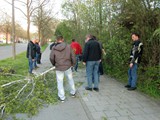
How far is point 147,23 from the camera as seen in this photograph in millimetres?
7168

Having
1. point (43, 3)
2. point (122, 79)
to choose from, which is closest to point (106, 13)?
point (122, 79)

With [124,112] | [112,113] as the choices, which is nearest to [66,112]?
[112,113]

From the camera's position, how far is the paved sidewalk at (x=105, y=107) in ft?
15.7

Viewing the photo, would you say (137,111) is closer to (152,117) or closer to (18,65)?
(152,117)

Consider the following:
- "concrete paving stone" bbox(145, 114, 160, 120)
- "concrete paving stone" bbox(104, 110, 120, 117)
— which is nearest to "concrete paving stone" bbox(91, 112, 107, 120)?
"concrete paving stone" bbox(104, 110, 120, 117)

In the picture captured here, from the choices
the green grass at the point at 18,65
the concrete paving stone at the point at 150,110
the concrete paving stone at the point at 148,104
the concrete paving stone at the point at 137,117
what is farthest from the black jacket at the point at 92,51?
the green grass at the point at 18,65

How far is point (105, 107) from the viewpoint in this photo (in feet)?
17.6

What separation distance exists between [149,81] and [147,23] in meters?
1.99

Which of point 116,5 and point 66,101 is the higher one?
point 116,5

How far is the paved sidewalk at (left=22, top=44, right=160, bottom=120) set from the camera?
477 centimetres

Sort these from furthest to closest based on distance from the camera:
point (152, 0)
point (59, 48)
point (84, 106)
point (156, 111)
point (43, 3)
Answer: point (43, 3), point (152, 0), point (59, 48), point (84, 106), point (156, 111)

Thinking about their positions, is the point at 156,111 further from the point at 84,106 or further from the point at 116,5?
the point at 116,5

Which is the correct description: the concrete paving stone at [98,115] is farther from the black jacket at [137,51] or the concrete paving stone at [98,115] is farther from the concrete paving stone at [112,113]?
the black jacket at [137,51]

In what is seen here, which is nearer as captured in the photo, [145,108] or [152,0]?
[145,108]
